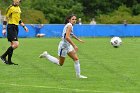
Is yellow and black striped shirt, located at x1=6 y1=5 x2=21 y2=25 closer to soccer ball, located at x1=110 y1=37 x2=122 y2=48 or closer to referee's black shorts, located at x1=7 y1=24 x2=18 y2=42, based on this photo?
referee's black shorts, located at x1=7 y1=24 x2=18 y2=42

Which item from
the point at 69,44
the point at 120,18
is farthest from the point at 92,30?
the point at 69,44

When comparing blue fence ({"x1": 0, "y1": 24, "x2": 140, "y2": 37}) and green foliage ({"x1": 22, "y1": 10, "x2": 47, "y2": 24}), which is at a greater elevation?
blue fence ({"x1": 0, "y1": 24, "x2": 140, "y2": 37})

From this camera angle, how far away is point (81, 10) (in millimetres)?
72188

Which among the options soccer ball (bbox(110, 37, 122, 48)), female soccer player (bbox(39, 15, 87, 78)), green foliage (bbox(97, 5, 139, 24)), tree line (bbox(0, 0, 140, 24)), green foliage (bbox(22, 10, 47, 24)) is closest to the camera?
female soccer player (bbox(39, 15, 87, 78))

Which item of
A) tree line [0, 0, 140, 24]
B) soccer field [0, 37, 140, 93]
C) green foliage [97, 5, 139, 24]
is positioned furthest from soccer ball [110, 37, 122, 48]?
green foliage [97, 5, 139, 24]

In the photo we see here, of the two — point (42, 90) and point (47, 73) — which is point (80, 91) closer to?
point (42, 90)

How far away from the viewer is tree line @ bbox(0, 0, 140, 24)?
2338 inches

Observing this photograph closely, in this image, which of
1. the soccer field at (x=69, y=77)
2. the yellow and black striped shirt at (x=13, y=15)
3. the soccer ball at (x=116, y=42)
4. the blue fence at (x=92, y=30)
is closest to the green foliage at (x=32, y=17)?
the blue fence at (x=92, y=30)

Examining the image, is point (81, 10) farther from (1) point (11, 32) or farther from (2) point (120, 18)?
(1) point (11, 32)

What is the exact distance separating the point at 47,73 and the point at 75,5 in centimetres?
5690

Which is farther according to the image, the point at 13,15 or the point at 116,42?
the point at 116,42

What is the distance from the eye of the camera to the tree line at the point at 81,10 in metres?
59.4

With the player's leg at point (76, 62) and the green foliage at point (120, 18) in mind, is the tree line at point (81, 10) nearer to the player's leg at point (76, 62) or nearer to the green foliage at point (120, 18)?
the green foliage at point (120, 18)

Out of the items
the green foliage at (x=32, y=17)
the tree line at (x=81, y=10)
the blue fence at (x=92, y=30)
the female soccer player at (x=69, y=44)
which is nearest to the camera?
the female soccer player at (x=69, y=44)
